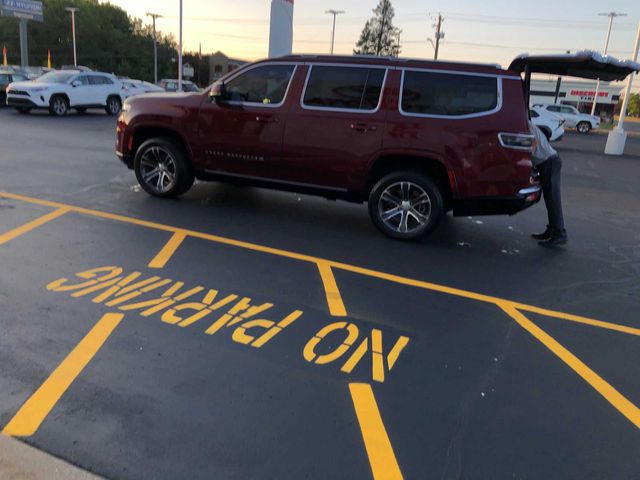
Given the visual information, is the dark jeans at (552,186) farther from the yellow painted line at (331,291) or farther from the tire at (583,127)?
the tire at (583,127)

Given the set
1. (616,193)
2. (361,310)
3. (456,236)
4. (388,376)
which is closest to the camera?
(388,376)

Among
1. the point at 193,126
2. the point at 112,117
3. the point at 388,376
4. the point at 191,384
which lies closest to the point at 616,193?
the point at 193,126

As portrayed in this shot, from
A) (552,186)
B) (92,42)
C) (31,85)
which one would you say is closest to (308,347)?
(552,186)

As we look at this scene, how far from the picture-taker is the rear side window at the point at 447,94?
564 centimetres

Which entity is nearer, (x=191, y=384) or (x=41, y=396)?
(x=41, y=396)

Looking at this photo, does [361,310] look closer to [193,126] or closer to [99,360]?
A: [99,360]

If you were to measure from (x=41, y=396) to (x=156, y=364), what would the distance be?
661 mm

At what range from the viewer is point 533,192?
5824 millimetres

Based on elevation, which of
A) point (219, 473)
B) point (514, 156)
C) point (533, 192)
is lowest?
point (219, 473)

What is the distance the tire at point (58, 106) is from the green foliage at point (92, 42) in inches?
2763

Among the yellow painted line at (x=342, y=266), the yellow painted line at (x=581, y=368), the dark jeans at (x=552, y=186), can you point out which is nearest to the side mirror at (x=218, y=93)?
the yellow painted line at (x=342, y=266)

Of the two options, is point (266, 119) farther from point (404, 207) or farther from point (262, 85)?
point (404, 207)

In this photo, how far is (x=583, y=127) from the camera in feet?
111

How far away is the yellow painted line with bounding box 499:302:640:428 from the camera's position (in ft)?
10.3
